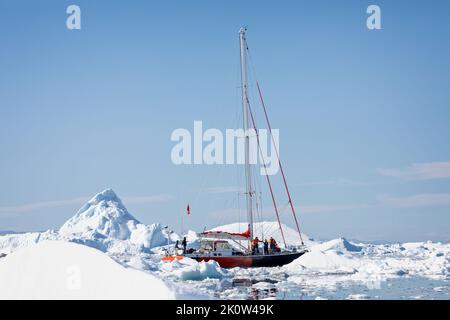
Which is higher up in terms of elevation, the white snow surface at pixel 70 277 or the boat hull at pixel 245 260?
the white snow surface at pixel 70 277

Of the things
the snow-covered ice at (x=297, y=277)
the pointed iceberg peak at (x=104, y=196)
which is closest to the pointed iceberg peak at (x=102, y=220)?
the pointed iceberg peak at (x=104, y=196)

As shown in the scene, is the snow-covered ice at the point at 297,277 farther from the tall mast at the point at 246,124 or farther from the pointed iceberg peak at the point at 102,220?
the pointed iceberg peak at the point at 102,220

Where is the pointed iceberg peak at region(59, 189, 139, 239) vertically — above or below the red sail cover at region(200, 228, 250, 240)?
below

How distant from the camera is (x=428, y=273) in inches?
1122

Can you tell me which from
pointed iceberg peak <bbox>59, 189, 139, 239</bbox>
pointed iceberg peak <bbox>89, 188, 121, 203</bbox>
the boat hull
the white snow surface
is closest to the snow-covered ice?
the white snow surface

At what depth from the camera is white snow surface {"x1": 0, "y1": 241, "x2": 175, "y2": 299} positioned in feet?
40.1

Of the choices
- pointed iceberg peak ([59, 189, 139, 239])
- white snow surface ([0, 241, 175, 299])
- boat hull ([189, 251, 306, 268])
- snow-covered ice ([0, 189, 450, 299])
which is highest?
white snow surface ([0, 241, 175, 299])

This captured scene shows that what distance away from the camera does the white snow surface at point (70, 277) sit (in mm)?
12234

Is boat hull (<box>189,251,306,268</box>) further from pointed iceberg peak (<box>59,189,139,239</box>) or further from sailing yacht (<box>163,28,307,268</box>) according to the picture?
pointed iceberg peak (<box>59,189,139,239</box>)

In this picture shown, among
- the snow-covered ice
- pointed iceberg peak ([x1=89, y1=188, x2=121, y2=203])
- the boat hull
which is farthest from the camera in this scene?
pointed iceberg peak ([x1=89, y1=188, x2=121, y2=203])

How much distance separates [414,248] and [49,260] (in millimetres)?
65920

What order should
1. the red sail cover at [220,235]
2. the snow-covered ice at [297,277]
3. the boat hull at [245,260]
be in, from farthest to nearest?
the red sail cover at [220,235], the boat hull at [245,260], the snow-covered ice at [297,277]
